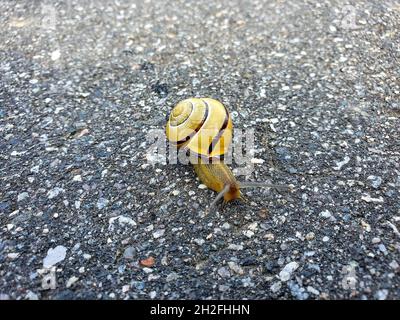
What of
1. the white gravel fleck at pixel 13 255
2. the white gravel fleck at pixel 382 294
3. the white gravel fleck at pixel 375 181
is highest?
the white gravel fleck at pixel 13 255

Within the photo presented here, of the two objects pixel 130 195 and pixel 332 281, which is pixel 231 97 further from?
pixel 332 281

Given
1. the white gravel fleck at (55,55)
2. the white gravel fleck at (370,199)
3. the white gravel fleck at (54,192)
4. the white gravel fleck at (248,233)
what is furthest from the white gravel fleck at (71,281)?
the white gravel fleck at (55,55)

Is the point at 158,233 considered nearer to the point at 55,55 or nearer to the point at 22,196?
the point at 22,196

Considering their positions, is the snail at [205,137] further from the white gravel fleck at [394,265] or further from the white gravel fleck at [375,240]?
the white gravel fleck at [394,265]

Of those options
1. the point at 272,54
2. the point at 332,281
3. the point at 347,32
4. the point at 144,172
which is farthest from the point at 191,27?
the point at 332,281

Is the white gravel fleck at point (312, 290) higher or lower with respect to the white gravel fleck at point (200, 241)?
lower

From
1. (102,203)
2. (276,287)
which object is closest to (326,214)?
(276,287)
